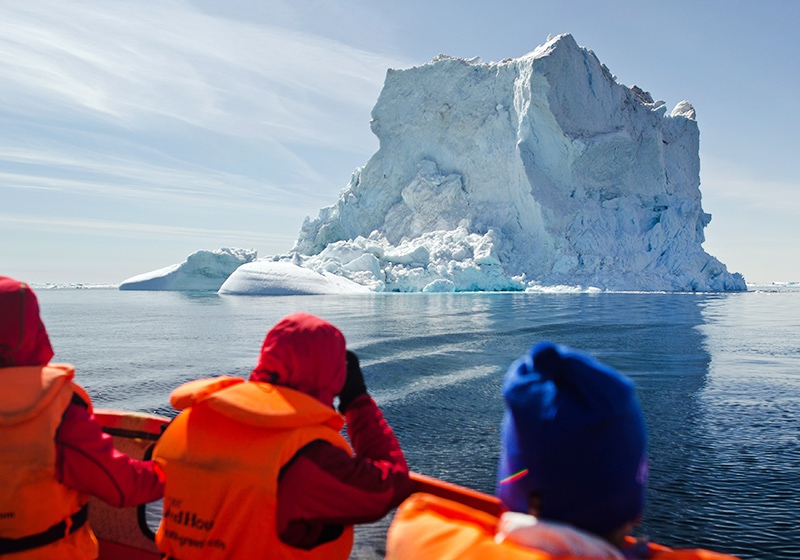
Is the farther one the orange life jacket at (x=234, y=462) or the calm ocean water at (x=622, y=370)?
the calm ocean water at (x=622, y=370)

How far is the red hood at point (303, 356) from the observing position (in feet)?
3.58

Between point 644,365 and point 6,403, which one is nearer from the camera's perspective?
point 6,403

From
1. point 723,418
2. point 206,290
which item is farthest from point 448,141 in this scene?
point 723,418

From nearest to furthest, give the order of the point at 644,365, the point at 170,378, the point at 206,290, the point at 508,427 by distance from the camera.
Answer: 1. the point at 508,427
2. the point at 170,378
3. the point at 644,365
4. the point at 206,290

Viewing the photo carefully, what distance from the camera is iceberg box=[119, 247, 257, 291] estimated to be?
106 feet

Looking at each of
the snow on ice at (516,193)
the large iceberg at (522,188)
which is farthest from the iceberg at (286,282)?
the large iceberg at (522,188)

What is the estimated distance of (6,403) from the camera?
1060 mm

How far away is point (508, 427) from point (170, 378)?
6.13 metres

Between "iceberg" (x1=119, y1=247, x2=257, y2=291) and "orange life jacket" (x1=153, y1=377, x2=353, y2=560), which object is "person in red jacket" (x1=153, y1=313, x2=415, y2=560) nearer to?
"orange life jacket" (x1=153, y1=377, x2=353, y2=560)

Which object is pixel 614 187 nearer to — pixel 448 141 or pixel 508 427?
pixel 448 141

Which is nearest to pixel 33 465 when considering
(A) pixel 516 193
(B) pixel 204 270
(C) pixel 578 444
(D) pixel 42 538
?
(D) pixel 42 538

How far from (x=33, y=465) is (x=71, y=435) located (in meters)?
0.08

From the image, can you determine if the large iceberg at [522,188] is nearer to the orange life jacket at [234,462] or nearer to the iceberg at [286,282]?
the iceberg at [286,282]

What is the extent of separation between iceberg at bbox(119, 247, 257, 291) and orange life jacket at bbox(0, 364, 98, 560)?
107 feet
